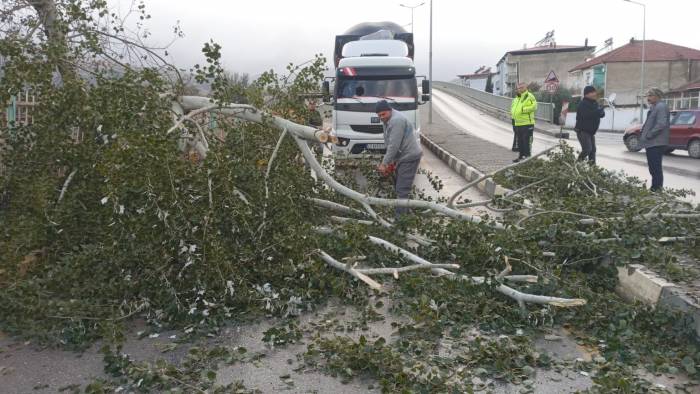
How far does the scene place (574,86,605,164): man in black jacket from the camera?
10.1m

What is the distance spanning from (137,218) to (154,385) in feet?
4.64

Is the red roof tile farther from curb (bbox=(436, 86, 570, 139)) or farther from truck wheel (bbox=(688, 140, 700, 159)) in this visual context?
truck wheel (bbox=(688, 140, 700, 159))

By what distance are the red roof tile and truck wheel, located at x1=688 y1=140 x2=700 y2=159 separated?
3542 cm

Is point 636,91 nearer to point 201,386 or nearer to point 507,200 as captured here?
point 507,200

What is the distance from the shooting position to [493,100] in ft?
127

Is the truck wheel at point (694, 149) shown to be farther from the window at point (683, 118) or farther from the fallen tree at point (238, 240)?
the fallen tree at point (238, 240)

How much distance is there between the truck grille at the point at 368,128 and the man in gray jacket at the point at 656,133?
5.34 m

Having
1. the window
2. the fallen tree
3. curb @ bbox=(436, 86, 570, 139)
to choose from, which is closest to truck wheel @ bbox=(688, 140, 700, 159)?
the window


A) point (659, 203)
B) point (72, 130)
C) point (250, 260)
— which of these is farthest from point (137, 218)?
point (659, 203)

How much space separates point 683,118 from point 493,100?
885 inches

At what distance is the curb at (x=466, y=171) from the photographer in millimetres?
9716

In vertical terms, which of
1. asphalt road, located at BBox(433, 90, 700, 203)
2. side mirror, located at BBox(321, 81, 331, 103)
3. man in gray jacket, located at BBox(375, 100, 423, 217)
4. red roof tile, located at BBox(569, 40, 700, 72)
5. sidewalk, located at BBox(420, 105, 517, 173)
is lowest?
asphalt road, located at BBox(433, 90, 700, 203)

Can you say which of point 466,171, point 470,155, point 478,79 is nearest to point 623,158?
point 470,155

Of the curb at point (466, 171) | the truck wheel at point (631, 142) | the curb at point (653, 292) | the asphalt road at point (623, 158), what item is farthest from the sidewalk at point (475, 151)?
the curb at point (653, 292)
